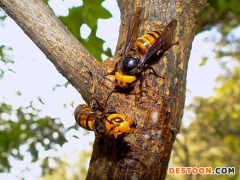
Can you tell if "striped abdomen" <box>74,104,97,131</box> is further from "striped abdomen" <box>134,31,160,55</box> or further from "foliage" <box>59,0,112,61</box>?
"foliage" <box>59,0,112,61</box>

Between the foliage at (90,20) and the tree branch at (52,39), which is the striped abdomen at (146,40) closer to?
the tree branch at (52,39)

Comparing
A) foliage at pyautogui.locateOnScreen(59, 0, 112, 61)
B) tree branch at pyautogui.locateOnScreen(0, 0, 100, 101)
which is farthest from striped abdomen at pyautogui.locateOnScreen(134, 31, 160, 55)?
foliage at pyautogui.locateOnScreen(59, 0, 112, 61)

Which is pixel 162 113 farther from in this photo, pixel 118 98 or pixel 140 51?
pixel 140 51

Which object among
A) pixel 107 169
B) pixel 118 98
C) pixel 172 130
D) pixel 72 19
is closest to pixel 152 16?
pixel 118 98

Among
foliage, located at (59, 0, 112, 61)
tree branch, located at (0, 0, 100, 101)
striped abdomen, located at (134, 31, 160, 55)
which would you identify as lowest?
tree branch, located at (0, 0, 100, 101)

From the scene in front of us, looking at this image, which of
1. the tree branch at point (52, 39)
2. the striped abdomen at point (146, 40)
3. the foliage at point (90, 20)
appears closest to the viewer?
the tree branch at point (52, 39)

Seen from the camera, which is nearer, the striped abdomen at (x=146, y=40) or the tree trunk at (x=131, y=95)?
the tree trunk at (x=131, y=95)

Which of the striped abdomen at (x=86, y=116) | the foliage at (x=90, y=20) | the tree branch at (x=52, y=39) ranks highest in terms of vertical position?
the foliage at (x=90, y=20)

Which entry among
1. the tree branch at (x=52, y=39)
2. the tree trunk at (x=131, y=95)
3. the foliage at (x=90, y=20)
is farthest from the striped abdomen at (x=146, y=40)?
the foliage at (x=90, y=20)
